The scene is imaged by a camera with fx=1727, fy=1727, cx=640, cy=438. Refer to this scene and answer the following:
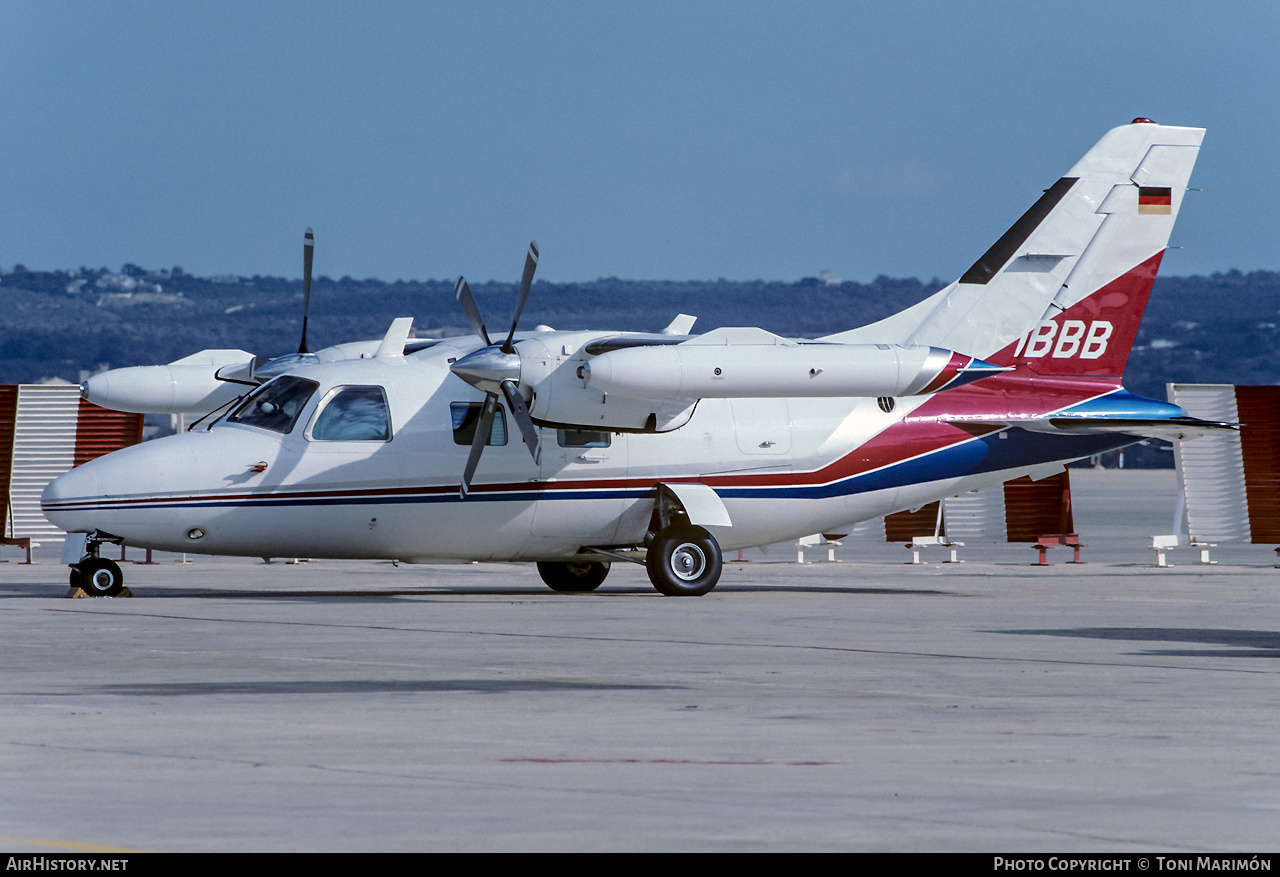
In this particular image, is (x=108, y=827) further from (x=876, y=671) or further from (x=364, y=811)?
(x=876, y=671)

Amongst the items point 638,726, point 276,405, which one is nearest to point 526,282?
point 276,405

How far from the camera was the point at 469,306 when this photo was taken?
79.7 feet

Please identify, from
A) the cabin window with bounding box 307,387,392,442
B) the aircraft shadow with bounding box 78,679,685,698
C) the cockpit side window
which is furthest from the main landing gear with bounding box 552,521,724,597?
the aircraft shadow with bounding box 78,679,685,698

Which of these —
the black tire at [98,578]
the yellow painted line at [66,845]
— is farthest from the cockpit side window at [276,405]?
the yellow painted line at [66,845]

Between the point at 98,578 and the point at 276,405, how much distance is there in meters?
3.18

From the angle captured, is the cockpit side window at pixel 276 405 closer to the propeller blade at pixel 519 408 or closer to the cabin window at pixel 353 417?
the cabin window at pixel 353 417

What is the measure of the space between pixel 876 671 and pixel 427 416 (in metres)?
10.4

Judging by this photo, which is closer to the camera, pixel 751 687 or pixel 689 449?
pixel 751 687

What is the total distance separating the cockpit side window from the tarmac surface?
2.56 meters

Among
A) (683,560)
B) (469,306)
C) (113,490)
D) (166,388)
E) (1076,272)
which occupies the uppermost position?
(1076,272)

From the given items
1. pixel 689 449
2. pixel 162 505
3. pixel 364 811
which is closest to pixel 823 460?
pixel 689 449

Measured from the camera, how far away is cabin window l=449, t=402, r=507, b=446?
76.0ft

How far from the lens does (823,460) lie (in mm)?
24734

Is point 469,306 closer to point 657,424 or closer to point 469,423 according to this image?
point 469,423
